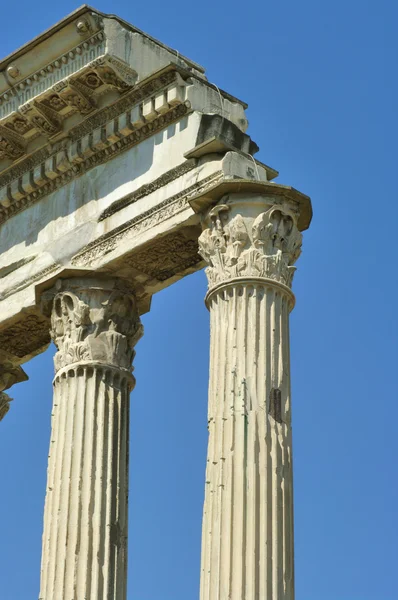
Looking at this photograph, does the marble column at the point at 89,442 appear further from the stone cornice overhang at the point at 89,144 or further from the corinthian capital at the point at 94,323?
the stone cornice overhang at the point at 89,144

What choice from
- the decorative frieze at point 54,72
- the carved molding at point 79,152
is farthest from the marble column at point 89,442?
the decorative frieze at point 54,72

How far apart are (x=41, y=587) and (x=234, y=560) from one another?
13.2 feet

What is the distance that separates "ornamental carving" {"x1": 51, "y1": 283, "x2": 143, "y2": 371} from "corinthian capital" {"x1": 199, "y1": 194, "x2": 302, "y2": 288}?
2319 millimetres

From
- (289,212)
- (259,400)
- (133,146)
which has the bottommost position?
(259,400)

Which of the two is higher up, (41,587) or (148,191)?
(148,191)

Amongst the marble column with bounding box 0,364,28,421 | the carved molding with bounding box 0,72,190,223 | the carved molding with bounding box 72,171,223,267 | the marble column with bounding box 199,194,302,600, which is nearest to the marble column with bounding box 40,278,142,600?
the carved molding with bounding box 72,171,223,267

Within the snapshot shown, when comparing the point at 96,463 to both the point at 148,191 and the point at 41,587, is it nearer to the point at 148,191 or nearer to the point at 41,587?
the point at 41,587

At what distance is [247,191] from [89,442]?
4289 mm

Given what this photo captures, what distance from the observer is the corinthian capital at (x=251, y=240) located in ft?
87.3

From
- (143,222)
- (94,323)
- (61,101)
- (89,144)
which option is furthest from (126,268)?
(61,101)

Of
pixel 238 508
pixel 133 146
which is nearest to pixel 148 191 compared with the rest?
pixel 133 146

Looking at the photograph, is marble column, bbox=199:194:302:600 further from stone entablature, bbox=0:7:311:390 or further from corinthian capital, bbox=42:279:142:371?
corinthian capital, bbox=42:279:142:371

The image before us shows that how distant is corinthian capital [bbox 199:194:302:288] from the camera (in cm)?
2661

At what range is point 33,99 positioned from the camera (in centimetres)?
3011
